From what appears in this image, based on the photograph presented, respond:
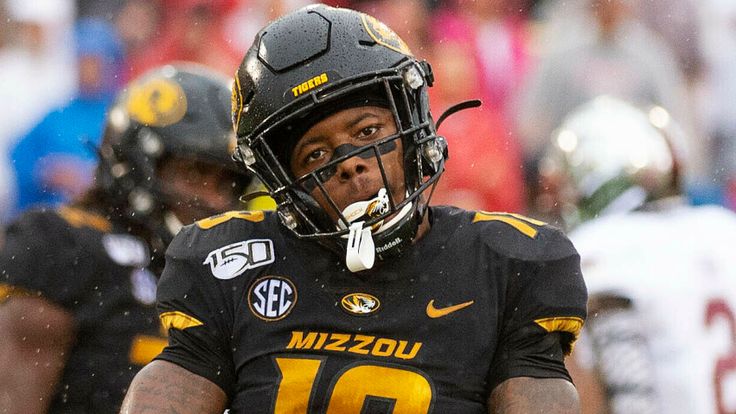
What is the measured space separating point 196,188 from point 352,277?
5.53ft

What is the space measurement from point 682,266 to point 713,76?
4.40 meters

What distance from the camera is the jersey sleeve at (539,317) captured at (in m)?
2.79

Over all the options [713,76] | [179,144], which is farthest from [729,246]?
[713,76]

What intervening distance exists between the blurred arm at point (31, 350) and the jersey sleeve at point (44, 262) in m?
0.04

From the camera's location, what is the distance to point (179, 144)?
4.54 m

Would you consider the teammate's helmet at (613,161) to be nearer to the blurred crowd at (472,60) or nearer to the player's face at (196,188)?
the player's face at (196,188)

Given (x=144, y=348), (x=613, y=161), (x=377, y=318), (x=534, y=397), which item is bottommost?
(x=144, y=348)

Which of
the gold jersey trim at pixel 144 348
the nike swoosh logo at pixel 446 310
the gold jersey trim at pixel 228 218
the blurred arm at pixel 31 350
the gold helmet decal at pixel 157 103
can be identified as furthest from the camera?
the gold helmet decal at pixel 157 103

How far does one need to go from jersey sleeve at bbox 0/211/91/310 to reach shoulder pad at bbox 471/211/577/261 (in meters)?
1.64

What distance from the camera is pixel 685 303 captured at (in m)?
4.61

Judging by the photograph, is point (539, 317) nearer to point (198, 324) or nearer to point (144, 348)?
point (198, 324)

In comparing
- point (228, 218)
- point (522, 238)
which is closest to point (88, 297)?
point (228, 218)

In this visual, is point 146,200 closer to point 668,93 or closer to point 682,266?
point 682,266

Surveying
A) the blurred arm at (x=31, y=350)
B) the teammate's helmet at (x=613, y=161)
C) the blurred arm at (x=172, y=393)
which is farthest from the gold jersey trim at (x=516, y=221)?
the teammate's helmet at (x=613, y=161)
